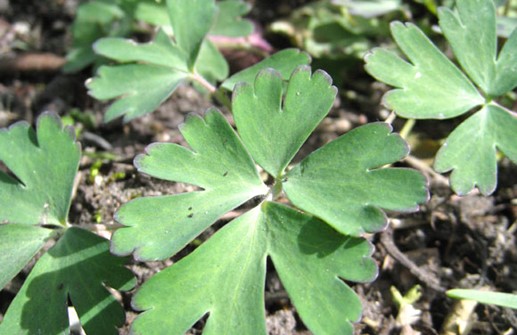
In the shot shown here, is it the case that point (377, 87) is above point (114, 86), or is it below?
below

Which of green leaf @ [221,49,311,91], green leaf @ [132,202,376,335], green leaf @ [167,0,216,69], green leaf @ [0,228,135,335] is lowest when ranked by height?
green leaf @ [0,228,135,335]

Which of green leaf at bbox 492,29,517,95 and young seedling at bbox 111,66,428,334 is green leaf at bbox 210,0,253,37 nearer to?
young seedling at bbox 111,66,428,334

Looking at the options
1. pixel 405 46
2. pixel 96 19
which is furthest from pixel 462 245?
pixel 96 19

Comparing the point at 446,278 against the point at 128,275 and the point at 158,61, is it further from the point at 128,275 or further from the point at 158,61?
the point at 158,61

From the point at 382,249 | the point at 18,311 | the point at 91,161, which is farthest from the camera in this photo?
the point at 91,161

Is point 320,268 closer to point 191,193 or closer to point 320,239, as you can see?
point 320,239

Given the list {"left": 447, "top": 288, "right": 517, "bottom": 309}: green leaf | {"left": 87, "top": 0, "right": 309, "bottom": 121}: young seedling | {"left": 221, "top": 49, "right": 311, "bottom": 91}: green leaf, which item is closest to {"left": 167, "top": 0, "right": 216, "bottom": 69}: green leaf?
{"left": 87, "top": 0, "right": 309, "bottom": 121}: young seedling
